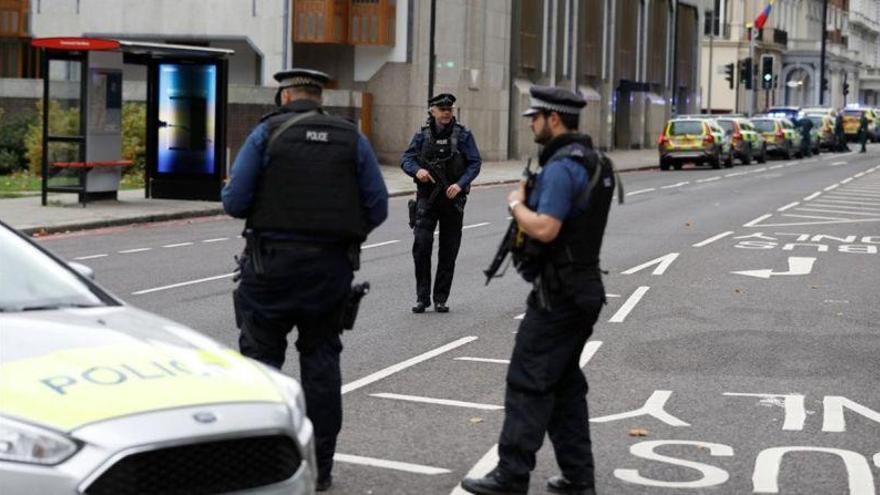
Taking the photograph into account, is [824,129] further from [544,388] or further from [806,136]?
[544,388]

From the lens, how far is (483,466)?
846 centimetres

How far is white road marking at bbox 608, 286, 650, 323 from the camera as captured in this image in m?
14.8

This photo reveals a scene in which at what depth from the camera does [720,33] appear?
10050 cm

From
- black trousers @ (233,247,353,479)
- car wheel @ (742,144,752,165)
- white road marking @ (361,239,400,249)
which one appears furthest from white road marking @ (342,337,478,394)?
car wheel @ (742,144,752,165)

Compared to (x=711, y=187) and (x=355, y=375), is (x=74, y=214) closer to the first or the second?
(x=355, y=375)

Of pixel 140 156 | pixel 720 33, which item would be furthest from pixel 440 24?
pixel 720 33

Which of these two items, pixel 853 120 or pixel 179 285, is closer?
pixel 179 285

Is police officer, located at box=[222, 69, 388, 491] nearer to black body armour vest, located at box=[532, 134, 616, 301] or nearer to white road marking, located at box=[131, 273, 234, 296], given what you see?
black body armour vest, located at box=[532, 134, 616, 301]

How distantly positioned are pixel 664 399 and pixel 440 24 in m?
38.5

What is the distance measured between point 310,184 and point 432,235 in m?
7.10

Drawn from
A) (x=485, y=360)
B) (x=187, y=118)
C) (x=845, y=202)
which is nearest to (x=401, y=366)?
(x=485, y=360)

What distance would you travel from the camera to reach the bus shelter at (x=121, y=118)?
27.7 metres

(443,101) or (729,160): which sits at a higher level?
(443,101)

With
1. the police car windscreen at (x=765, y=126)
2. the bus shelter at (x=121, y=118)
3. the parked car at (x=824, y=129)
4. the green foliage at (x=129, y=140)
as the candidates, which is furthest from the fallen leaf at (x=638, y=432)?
the parked car at (x=824, y=129)
